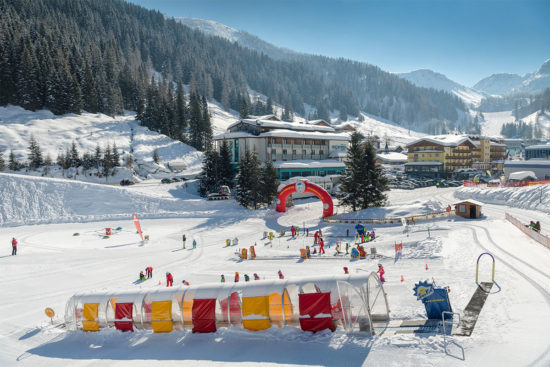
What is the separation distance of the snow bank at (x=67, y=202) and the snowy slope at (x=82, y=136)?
16660 mm

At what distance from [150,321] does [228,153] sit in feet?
134

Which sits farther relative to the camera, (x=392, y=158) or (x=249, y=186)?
(x=392, y=158)

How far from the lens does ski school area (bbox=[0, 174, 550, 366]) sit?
1233 cm

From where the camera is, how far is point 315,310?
1354 cm

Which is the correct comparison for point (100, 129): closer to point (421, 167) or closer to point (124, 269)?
point (124, 269)

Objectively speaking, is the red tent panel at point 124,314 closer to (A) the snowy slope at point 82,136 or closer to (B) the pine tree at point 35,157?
(B) the pine tree at point 35,157

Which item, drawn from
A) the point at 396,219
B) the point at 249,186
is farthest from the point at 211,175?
the point at 396,219

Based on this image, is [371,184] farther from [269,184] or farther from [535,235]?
[535,235]

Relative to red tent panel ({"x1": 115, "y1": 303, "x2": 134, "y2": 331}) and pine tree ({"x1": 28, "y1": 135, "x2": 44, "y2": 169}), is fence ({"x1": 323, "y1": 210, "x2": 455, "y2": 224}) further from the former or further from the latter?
pine tree ({"x1": 28, "y1": 135, "x2": 44, "y2": 169})

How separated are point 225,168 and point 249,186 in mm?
9449

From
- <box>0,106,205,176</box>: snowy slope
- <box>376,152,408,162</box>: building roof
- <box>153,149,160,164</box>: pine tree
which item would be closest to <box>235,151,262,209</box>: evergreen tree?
<box>0,106,205,176</box>: snowy slope

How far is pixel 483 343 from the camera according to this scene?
38.7 ft

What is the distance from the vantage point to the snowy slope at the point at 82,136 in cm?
6022

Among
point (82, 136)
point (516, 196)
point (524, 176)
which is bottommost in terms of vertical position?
point (516, 196)
